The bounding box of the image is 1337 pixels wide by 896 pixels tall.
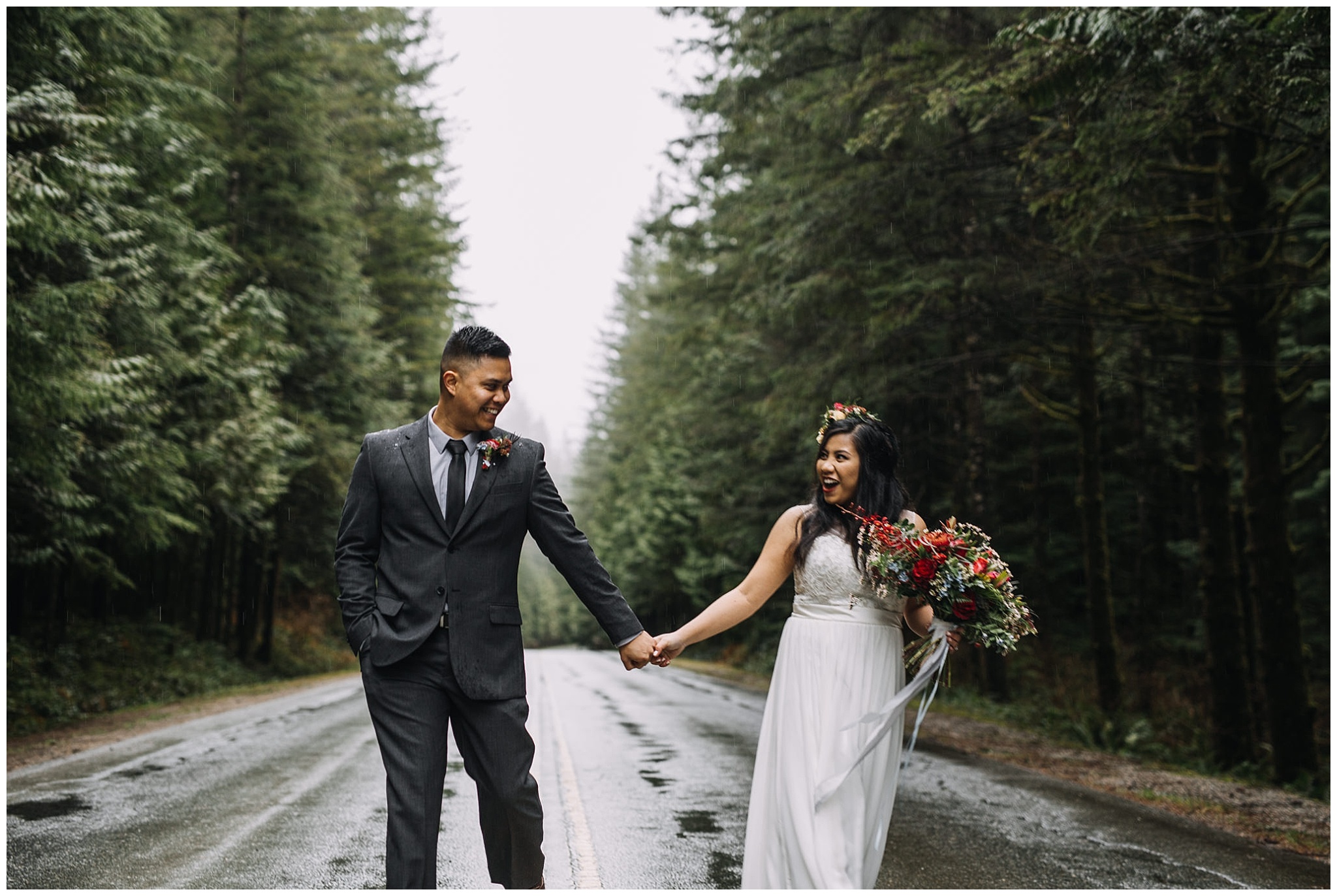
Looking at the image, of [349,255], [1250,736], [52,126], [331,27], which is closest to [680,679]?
[349,255]

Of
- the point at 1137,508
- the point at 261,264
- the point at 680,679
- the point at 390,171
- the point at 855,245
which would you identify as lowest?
the point at 680,679

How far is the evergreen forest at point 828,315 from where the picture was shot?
10.8 meters

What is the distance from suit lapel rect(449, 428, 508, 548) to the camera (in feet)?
14.2

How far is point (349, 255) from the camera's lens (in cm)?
2589

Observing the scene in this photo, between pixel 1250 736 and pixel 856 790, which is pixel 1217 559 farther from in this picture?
pixel 856 790

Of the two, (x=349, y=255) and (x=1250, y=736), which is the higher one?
(x=349, y=255)

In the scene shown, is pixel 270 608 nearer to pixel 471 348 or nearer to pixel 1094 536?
pixel 1094 536

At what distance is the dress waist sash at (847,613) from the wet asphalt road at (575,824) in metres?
2.07

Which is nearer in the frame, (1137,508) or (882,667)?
(882,667)

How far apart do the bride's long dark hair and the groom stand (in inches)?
43.7

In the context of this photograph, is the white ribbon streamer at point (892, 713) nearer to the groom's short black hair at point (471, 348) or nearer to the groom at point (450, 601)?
the groom at point (450, 601)

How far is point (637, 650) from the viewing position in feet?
15.7

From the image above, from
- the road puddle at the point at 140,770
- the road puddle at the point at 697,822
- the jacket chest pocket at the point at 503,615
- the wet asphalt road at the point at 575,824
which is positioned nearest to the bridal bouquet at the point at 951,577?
the jacket chest pocket at the point at 503,615

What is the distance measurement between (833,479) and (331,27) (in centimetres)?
2588
